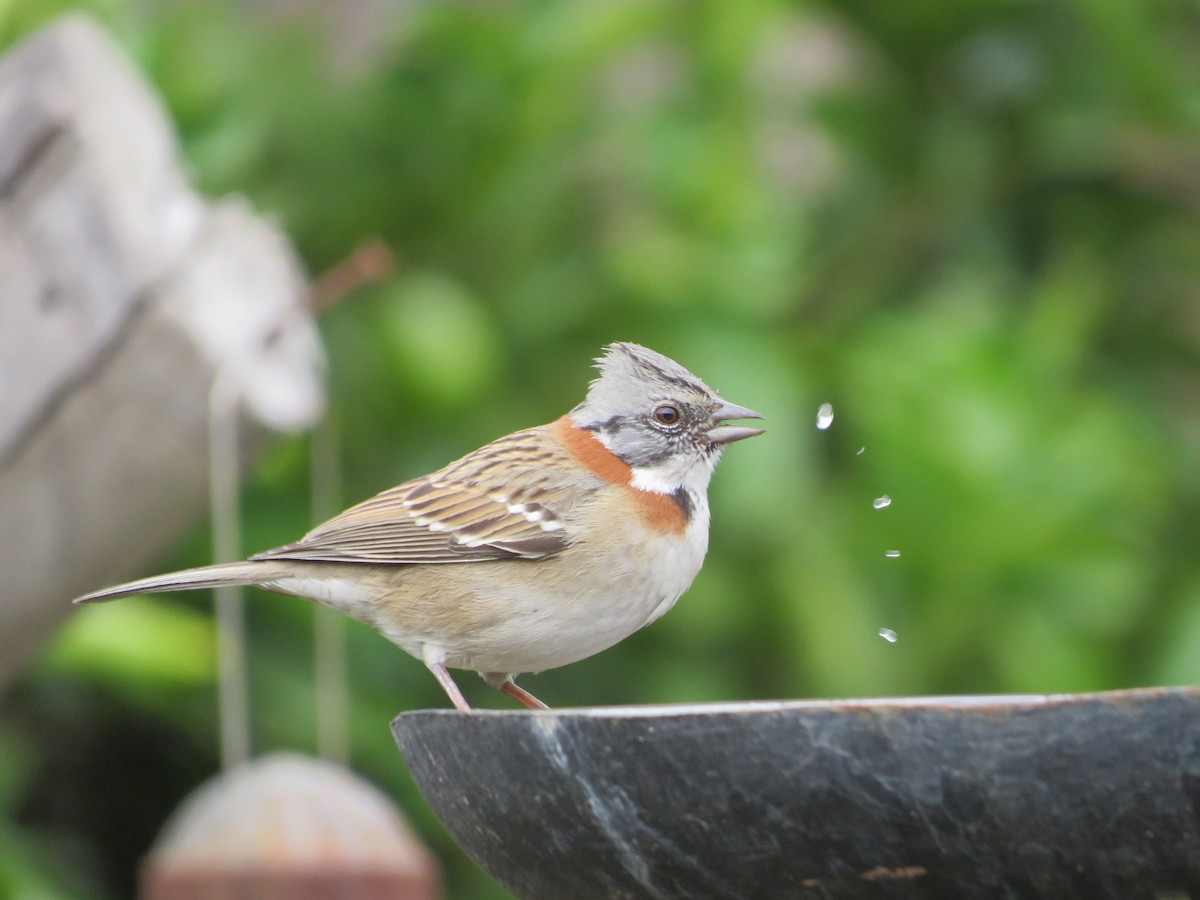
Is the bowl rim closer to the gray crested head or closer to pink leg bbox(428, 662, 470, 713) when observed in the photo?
pink leg bbox(428, 662, 470, 713)

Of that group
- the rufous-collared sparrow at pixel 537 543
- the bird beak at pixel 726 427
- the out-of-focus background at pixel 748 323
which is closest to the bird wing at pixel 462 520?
the rufous-collared sparrow at pixel 537 543

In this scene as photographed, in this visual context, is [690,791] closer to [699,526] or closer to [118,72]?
[699,526]

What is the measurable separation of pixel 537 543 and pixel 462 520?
25 centimetres

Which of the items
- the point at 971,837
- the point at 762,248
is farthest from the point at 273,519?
the point at 971,837

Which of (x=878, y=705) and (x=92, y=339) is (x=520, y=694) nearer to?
(x=92, y=339)

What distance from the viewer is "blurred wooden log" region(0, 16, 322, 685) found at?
3.49 meters

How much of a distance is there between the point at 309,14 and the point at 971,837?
632 cm

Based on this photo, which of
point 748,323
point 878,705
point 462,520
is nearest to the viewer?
point 878,705

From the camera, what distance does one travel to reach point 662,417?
11.1 feet

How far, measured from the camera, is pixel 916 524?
5.71 meters

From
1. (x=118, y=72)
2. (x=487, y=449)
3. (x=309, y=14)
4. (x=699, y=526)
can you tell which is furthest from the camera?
(x=309, y=14)

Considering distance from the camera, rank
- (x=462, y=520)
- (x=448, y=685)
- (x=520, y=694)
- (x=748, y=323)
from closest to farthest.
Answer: (x=448, y=685) → (x=520, y=694) → (x=462, y=520) → (x=748, y=323)

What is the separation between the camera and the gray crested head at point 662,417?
337cm

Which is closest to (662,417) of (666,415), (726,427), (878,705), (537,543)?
(666,415)
